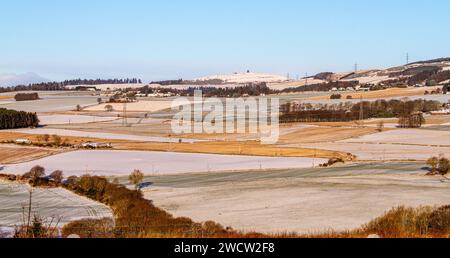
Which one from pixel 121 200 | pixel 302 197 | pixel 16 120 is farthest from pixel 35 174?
pixel 16 120

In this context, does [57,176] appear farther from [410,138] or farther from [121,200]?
[410,138]

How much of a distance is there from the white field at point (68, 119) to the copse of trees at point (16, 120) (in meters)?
3.94

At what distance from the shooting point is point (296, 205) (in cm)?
2814

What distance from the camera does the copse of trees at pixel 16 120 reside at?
283 feet

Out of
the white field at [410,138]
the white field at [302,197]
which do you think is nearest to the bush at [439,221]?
the white field at [302,197]

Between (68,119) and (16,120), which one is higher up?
(16,120)

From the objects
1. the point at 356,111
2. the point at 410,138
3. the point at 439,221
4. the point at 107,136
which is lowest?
the point at 107,136

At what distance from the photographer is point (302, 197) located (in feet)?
99.7

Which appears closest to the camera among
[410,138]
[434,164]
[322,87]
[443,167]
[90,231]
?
[90,231]

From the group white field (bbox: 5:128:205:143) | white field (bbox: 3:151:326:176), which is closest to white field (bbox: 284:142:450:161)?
white field (bbox: 3:151:326:176)

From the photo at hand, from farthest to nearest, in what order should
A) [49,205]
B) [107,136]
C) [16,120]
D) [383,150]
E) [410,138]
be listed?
[16,120] → [107,136] → [410,138] → [383,150] → [49,205]

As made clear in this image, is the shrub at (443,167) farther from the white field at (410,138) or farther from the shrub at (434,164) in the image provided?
the white field at (410,138)

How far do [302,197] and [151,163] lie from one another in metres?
20.8
